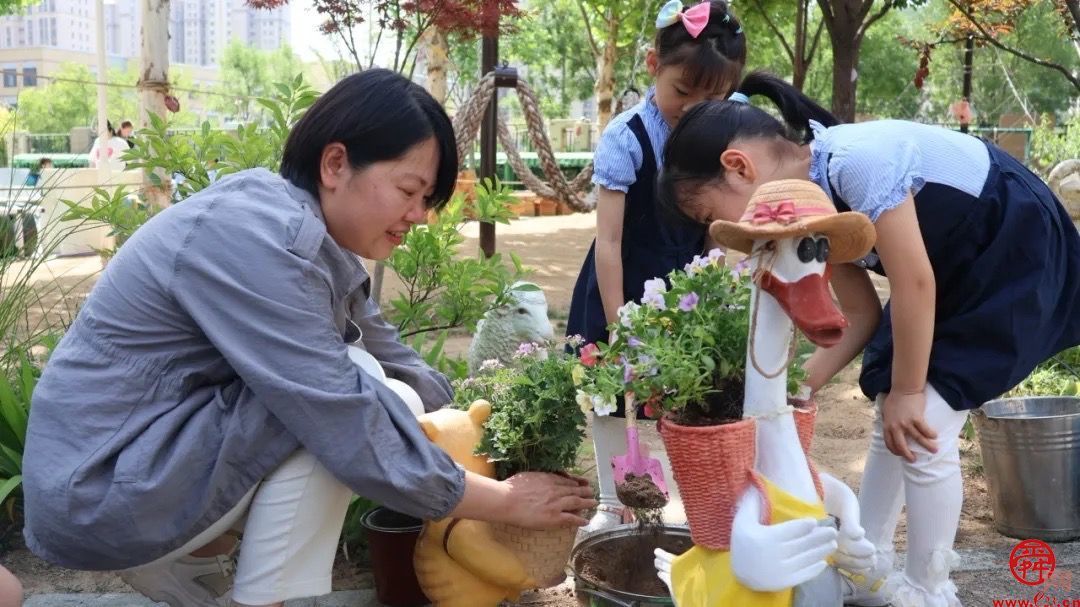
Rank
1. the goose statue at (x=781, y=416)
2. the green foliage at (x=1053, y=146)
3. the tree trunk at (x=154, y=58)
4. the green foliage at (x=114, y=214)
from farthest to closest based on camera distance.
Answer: the green foliage at (x=1053, y=146) < the tree trunk at (x=154, y=58) < the green foliage at (x=114, y=214) < the goose statue at (x=781, y=416)

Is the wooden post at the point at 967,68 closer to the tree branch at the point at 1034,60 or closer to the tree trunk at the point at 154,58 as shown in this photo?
the tree branch at the point at 1034,60

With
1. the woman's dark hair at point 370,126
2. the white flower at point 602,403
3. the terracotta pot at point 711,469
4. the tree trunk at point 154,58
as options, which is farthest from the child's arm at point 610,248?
the tree trunk at point 154,58

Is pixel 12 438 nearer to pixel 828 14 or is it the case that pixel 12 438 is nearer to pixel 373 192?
pixel 373 192

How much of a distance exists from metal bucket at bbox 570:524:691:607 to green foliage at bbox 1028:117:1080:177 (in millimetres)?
10841

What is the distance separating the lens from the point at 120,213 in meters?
3.42

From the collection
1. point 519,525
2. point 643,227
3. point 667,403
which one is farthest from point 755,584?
point 643,227

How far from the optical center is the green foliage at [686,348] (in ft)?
5.84

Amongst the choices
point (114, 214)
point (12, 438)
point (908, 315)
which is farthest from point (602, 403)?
point (114, 214)

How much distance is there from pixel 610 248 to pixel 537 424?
0.81 meters

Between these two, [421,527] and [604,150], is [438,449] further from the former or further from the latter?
[604,150]

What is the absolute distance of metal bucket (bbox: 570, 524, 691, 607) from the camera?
1934 mm

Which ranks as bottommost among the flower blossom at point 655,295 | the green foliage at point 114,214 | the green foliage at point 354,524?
the green foliage at point 354,524

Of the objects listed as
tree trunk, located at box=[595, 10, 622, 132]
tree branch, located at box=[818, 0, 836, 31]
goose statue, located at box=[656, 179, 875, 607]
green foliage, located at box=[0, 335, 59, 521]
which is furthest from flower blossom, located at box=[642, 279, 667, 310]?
tree trunk, located at box=[595, 10, 622, 132]

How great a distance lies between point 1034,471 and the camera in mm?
2926
